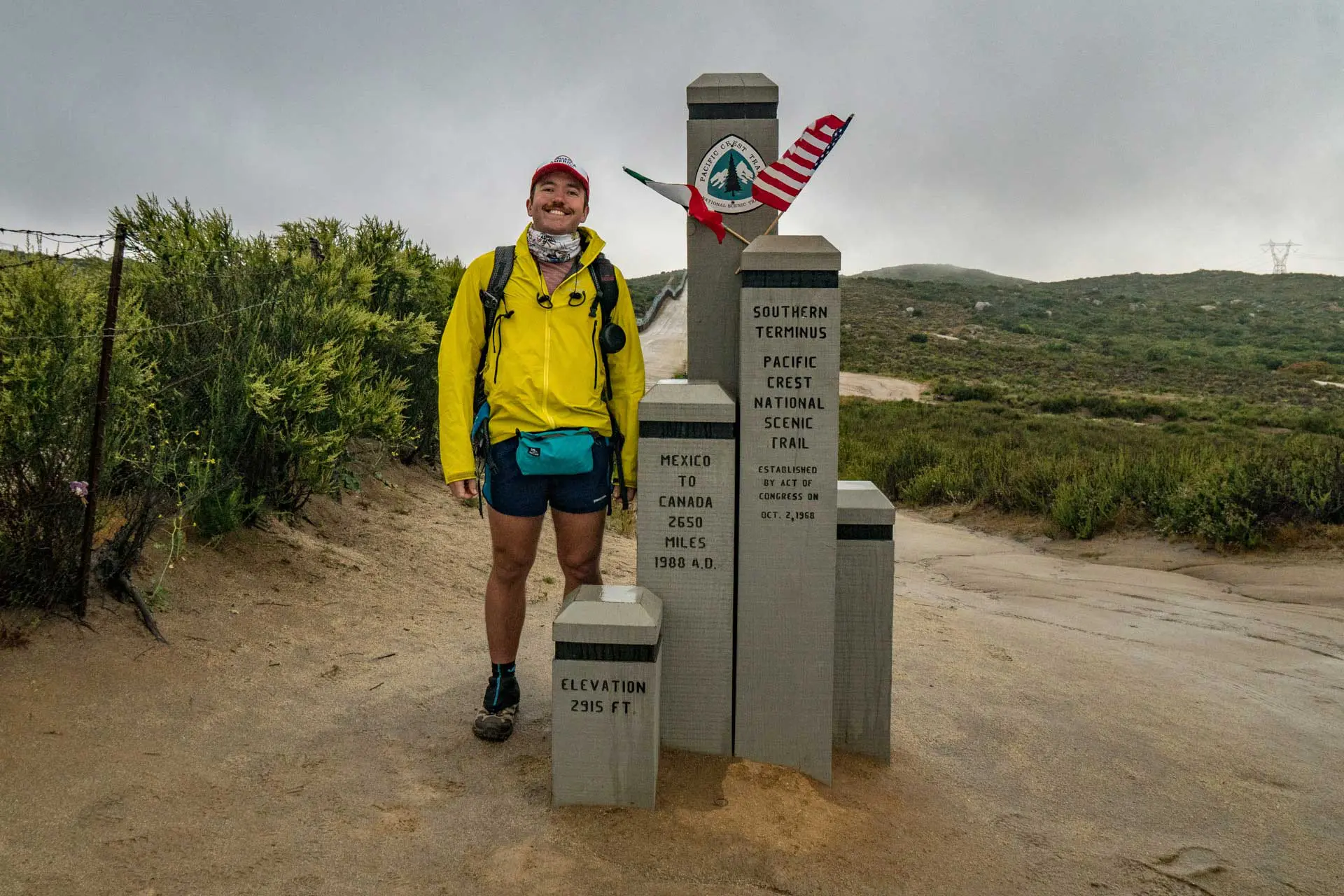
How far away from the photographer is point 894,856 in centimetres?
286

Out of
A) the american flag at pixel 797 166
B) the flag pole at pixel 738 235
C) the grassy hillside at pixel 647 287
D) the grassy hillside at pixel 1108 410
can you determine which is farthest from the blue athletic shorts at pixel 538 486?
the grassy hillside at pixel 647 287

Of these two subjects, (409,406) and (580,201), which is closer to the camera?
(580,201)

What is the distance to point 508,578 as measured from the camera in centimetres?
354

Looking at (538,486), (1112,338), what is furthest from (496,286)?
(1112,338)

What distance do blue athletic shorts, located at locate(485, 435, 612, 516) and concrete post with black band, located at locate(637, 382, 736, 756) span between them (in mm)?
348

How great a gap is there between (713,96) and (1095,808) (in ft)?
10.2

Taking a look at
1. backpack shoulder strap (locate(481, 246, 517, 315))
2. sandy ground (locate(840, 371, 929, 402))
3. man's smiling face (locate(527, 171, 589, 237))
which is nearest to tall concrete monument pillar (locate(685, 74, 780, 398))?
man's smiling face (locate(527, 171, 589, 237))

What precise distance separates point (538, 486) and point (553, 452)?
0.21m

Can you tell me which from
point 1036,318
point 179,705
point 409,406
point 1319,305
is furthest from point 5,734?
point 1319,305

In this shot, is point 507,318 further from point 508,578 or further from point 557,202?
point 508,578

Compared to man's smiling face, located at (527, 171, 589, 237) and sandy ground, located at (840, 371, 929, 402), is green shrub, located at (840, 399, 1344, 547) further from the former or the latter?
man's smiling face, located at (527, 171, 589, 237)

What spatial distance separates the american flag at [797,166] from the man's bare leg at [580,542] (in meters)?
1.39

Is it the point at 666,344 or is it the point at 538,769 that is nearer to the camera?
the point at 538,769

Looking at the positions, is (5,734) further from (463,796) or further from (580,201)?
(580,201)
